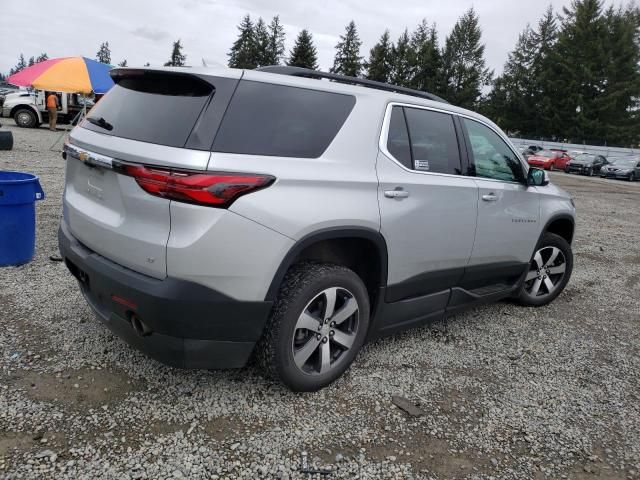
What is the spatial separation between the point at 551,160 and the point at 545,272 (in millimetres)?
30206

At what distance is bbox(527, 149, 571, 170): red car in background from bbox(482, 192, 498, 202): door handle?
30220mm

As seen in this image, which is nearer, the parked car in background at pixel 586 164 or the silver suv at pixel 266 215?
the silver suv at pixel 266 215

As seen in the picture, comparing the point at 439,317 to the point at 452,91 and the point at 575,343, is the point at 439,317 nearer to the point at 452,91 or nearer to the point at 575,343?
the point at 575,343

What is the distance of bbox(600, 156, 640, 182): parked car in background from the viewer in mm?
28953

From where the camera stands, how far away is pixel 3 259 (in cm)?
447

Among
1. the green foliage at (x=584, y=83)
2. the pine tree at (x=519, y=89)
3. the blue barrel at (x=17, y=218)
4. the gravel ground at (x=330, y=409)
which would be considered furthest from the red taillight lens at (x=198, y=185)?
the pine tree at (x=519, y=89)

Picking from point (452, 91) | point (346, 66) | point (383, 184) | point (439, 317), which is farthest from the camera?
point (346, 66)

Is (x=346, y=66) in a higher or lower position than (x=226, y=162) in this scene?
higher

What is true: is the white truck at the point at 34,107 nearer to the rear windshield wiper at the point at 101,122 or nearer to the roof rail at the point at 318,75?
the rear windshield wiper at the point at 101,122

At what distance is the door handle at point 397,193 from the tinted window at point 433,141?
0.24 meters

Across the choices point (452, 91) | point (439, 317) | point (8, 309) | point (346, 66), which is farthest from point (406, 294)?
point (346, 66)

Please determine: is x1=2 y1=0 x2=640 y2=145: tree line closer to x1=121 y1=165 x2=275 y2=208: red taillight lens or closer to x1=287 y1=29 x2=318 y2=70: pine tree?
x1=287 y1=29 x2=318 y2=70: pine tree

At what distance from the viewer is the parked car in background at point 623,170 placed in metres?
29.0

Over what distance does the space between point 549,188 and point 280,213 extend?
3113 mm
